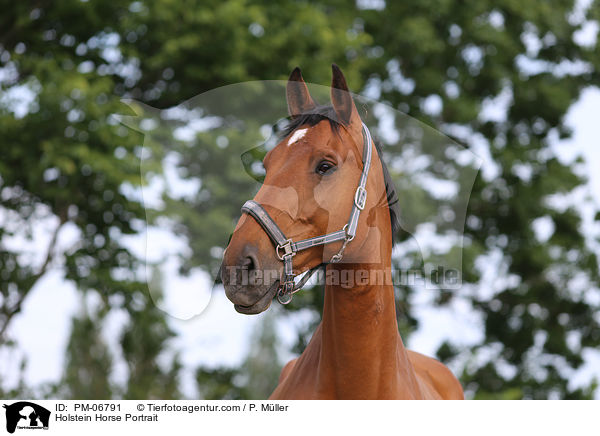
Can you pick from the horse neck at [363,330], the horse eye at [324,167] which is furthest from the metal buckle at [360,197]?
the horse neck at [363,330]

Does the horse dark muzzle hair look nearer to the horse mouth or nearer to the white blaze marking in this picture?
the horse mouth

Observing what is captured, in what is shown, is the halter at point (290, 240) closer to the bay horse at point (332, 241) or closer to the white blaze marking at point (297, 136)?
the bay horse at point (332, 241)

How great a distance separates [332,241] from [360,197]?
228 millimetres

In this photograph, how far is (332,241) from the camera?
2.25 meters

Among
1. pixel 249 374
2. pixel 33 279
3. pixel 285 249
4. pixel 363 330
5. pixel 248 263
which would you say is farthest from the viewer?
pixel 249 374

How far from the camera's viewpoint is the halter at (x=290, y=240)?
2.09 m
